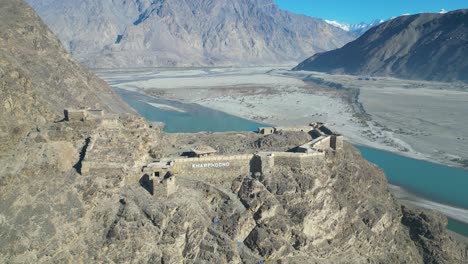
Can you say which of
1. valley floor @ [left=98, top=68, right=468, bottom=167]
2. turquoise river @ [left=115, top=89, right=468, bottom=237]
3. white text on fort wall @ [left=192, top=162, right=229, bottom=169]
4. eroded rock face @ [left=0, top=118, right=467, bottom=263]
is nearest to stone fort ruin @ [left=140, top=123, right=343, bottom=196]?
white text on fort wall @ [left=192, top=162, right=229, bottom=169]

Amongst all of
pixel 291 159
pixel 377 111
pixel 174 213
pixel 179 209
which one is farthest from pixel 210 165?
pixel 377 111

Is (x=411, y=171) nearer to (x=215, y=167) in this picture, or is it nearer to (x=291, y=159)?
(x=291, y=159)

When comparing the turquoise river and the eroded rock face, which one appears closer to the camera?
the eroded rock face

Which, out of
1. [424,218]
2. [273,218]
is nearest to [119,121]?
[273,218]

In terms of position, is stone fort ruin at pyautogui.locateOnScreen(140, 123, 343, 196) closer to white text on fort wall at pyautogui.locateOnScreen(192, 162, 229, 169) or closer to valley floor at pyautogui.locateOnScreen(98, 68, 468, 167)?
white text on fort wall at pyautogui.locateOnScreen(192, 162, 229, 169)

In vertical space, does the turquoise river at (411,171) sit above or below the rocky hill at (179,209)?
below

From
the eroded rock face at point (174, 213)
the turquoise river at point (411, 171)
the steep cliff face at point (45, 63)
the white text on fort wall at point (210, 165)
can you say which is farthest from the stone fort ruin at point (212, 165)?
the steep cliff face at point (45, 63)

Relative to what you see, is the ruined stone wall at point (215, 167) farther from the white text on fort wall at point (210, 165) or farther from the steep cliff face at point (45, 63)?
the steep cliff face at point (45, 63)
